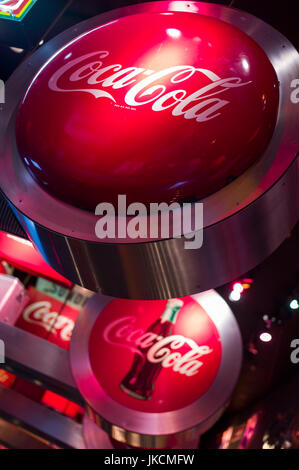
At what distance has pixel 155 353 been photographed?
3.97m

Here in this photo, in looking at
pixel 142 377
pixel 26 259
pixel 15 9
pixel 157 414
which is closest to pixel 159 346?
pixel 142 377

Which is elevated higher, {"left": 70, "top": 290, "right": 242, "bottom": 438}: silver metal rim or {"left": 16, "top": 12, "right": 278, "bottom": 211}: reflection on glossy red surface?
{"left": 16, "top": 12, "right": 278, "bottom": 211}: reflection on glossy red surface

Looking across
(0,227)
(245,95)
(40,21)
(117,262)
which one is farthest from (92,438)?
(40,21)

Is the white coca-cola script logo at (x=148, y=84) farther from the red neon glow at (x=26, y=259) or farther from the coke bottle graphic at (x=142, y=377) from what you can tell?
the red neon glow at (x=26, y=259)

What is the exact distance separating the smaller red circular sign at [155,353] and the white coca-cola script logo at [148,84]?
7.34 ft

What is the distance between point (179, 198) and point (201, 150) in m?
0.28

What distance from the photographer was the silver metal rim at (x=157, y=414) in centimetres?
365

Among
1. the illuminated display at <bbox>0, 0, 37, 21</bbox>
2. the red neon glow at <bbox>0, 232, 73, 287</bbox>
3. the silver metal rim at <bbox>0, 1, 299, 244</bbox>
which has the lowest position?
the red neon glow at <bbox>0, 232, 73, 287</bbox>

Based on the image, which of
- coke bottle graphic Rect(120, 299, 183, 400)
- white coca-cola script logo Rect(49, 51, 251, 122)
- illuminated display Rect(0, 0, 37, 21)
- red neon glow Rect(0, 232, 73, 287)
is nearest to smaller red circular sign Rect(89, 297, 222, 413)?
coke bottle graphic Rect(120, 299, 183, 400)

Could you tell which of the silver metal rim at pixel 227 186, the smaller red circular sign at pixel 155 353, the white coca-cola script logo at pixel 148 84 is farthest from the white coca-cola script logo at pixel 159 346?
the white coca-cola script logo at pixel 148 84

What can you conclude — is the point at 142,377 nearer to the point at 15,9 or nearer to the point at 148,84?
the point at 148,84

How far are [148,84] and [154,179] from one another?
0.65 meters

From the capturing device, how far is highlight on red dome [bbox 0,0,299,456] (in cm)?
236

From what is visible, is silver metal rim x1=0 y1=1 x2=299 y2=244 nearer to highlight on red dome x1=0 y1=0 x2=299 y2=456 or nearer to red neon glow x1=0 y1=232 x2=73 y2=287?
highlight on red dome x1=0 y1=0 x2=299 y2=456
